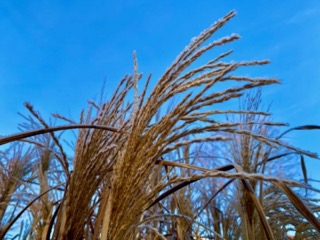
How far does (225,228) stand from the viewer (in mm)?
1796

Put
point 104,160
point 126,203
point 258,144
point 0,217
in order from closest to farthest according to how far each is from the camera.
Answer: point 126,203
point 104,160
point 258,144
point 0,217

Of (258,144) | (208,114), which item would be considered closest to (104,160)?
(208,114)

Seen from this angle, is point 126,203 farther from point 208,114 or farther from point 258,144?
point 258,144

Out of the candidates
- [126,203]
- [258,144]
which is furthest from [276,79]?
[258,144]

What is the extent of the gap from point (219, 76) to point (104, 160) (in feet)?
1.10

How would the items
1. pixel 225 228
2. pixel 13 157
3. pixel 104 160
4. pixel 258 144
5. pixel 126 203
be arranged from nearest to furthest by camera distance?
pixel 126 203
pixel 104 160
pixel 258 144
pixel 225 228
pixel 13 157

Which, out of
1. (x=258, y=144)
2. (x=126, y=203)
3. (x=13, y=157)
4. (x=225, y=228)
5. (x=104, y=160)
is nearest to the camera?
(x=126, y=203)

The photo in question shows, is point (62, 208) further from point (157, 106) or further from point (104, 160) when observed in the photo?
point (157, 106)

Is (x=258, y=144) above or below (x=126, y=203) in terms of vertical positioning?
above

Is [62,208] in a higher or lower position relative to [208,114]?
lower

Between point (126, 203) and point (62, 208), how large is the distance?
286 millimetres

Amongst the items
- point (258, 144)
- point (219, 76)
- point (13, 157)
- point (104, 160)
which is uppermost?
point (13, 157)

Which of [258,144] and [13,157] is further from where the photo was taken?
[13,157]

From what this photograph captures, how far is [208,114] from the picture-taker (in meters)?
0.78
